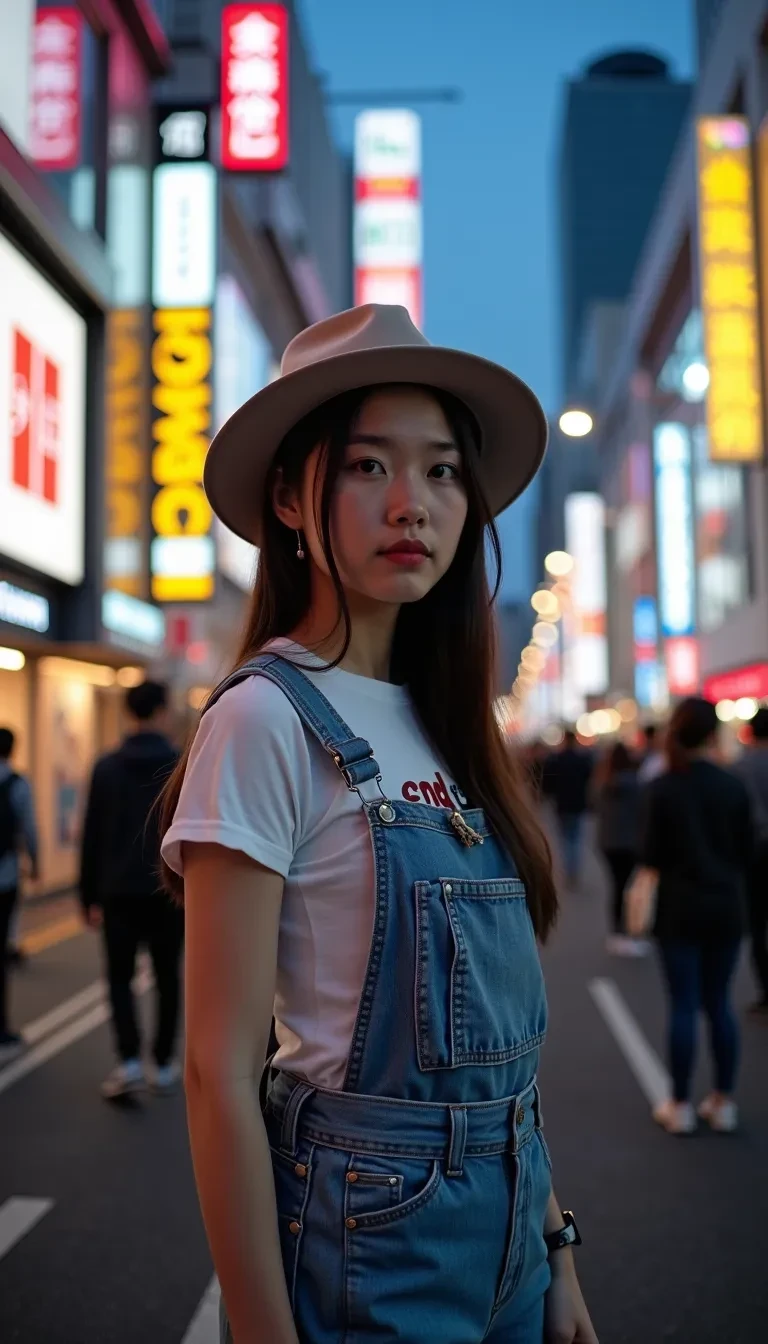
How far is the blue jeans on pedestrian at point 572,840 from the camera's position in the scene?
48.2 ft

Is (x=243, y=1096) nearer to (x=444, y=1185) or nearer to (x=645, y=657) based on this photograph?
(x=444, y=1185)

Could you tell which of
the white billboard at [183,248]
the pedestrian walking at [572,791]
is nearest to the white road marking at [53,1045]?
the pedestrian walking at [572,791]

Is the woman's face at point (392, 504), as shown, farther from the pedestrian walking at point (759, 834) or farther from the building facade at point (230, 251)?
the pedestrian walking at point (759, 834)

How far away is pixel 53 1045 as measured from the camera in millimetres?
6902

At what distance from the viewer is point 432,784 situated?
1664 mm

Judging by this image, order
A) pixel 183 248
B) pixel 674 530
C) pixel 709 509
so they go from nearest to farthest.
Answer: pixel 183 248 < pixel 709 509 < pixel 674 530

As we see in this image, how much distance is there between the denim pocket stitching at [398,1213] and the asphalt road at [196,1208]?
245cm

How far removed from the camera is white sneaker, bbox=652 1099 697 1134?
5.37 metres

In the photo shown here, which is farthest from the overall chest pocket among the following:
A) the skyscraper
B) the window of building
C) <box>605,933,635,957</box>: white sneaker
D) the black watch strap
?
the skyscraper

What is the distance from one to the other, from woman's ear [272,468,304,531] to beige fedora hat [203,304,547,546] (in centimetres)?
5

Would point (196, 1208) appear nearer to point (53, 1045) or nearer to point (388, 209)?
point (53, 1045)

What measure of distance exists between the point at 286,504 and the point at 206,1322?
9.47 ft

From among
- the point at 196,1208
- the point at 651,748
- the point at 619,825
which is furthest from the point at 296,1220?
the point at 651,748

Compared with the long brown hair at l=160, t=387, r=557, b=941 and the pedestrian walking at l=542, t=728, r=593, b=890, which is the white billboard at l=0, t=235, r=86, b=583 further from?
the long brown hair at l=160, t=387, r=557, b=941
